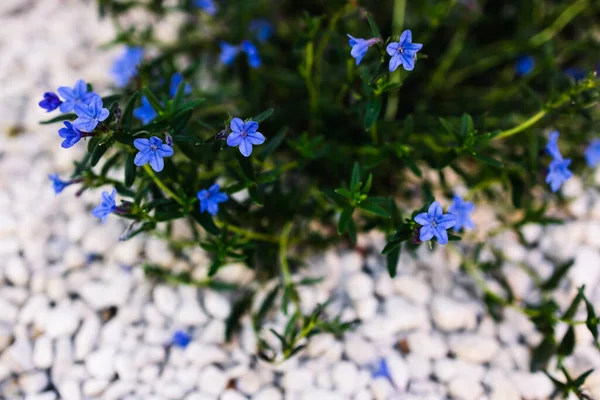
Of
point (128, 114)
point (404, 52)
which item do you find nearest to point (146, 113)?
point (128, 114)

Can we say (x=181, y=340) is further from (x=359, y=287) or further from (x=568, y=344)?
(x=568, y=344)

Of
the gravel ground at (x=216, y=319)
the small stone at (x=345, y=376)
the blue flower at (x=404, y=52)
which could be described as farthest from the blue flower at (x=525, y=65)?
the small stone at (x=345, y=376)

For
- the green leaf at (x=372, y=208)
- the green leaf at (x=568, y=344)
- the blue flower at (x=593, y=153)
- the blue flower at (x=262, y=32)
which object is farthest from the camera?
the blue flower at (x=262, y=32)

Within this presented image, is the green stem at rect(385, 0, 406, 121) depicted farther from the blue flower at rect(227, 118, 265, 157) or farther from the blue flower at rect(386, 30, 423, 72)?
the blue flower at rect(227, 118, 265, 157)

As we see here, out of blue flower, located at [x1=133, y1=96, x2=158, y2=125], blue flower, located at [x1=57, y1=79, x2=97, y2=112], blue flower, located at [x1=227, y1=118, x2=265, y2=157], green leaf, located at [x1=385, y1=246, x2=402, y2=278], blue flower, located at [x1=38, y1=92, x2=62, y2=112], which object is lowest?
green leaf, located at [x1=385, y1=246, x2=402, y2=278]

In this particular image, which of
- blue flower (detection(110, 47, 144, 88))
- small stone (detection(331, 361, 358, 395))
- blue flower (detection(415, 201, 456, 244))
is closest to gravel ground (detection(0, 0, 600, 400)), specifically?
small stone (detection(331, 361, 358, 395))

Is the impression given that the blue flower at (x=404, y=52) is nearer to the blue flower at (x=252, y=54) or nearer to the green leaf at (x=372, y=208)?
the green leaf at (x=372, y=208)
